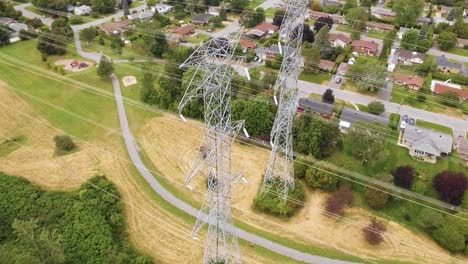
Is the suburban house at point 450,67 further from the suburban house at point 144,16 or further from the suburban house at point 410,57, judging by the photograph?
the suburban house at point 144,16

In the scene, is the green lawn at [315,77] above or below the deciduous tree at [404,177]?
above

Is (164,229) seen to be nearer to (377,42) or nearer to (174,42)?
(174,42)

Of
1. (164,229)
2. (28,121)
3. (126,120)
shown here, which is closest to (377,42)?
(126,120)

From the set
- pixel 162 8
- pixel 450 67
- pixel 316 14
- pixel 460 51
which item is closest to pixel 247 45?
pixel 316 14

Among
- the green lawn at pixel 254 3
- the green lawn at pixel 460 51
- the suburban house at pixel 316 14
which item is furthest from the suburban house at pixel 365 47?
the green lawn at pixel 254 3

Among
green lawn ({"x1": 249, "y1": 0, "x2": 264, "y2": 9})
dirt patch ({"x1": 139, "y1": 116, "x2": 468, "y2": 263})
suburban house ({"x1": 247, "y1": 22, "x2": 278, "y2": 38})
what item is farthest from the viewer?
green lawn ({"x1": 249, "y1": 0, "x2": 264, "y2": 9})

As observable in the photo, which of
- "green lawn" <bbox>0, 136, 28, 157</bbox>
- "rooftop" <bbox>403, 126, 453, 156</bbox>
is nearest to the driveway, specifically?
"rooftop" <bbox>403, 126, 453, 156</bbox>

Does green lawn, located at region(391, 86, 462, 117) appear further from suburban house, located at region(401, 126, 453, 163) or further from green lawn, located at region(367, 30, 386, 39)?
green lawn, located at region(367, 30, 386, 39)
